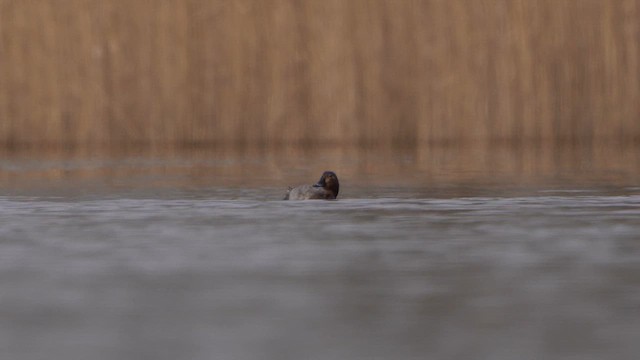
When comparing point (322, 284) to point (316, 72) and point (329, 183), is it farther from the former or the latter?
point (316, 72)

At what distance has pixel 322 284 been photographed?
2213mm

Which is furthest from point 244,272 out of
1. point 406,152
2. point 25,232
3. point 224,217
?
point 406,152

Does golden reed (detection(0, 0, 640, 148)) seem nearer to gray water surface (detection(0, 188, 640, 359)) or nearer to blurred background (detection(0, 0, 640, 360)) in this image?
blurred background (detection(0, 0, 640, 360))

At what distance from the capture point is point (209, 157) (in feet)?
23.2

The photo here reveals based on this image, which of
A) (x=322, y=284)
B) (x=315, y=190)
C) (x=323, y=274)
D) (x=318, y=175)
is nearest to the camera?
(x=322, y=284)

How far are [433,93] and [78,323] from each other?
267 inches

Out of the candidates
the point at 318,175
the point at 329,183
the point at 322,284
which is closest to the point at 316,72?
the point at 318,175

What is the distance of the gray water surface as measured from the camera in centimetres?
170

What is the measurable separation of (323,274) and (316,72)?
632 centimetres

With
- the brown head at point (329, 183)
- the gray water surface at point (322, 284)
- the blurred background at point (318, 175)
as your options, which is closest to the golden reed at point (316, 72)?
the blurred background at point (318, 175)

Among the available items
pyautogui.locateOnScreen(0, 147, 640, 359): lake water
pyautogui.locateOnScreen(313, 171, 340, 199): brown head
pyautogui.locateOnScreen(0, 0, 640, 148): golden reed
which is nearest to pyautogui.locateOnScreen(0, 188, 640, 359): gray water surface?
pyautogui.locateOnScreen(0, 147, 640, 359): lake water

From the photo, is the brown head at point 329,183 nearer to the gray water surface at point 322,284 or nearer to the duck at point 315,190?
the duck at point 315,190

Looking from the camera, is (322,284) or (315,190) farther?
(315,190)

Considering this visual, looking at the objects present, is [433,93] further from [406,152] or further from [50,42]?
[50,42]
